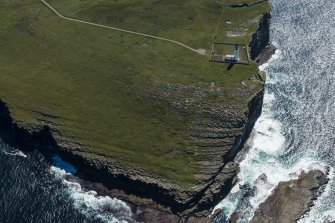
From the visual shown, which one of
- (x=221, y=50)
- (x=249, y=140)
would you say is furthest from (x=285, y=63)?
(x=249, y=140)

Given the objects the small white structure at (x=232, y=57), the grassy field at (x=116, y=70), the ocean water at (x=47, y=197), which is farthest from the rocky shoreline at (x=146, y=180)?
the small white structure at (x=232, y=57)

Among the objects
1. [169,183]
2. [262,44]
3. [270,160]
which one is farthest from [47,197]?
[262,44]

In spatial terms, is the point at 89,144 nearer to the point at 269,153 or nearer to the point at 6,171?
the point at 6,171

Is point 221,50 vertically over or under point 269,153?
over

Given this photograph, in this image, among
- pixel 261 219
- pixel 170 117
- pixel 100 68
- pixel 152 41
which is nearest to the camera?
pixel 261 219

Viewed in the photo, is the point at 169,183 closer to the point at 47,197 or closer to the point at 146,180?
the point at 146,180

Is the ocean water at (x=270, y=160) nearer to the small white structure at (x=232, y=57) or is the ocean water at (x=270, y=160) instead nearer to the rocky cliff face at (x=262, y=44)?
the rocky cliff face at (x=262, y=44)
